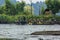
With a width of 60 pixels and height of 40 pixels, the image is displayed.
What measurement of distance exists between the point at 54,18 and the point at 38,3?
33.7 feet

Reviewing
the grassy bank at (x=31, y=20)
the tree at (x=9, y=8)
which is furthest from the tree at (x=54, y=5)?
the tree at (x=9, y=8)

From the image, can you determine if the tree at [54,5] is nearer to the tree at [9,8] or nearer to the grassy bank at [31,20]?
the grassy bank at [31,20]

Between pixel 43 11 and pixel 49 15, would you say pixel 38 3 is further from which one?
pixel 49 15

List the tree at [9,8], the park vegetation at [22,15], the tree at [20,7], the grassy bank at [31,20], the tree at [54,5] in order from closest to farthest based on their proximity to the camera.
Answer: the grassy bank at [31,20]
the park vegetation at [22,15]
the tree at [54,5]
the tree at [20,7]
the tree at [9,8]

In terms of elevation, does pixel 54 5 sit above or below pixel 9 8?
above

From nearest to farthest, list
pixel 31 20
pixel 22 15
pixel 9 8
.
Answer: pixel 31 20 → pixel 22 15 → pixel 9 8

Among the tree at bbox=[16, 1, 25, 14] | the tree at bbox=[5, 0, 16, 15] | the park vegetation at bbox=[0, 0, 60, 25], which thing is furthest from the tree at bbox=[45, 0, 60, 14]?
the tree at bbox=[5, 0, 16, 15]

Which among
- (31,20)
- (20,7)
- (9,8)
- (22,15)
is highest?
(20,7)

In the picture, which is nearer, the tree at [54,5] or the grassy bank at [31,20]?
the grassy bank at [31,20]

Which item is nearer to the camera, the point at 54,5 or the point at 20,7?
the point at 54,5

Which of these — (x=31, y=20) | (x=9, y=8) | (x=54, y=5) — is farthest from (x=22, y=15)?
(x=54, y=5)

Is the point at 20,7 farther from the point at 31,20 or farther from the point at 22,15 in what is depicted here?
the point at 31,20

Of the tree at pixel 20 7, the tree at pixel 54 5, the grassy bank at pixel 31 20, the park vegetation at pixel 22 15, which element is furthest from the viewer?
the tree at pixel 20 7

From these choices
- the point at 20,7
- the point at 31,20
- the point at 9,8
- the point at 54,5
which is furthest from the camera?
the point at 9,8
